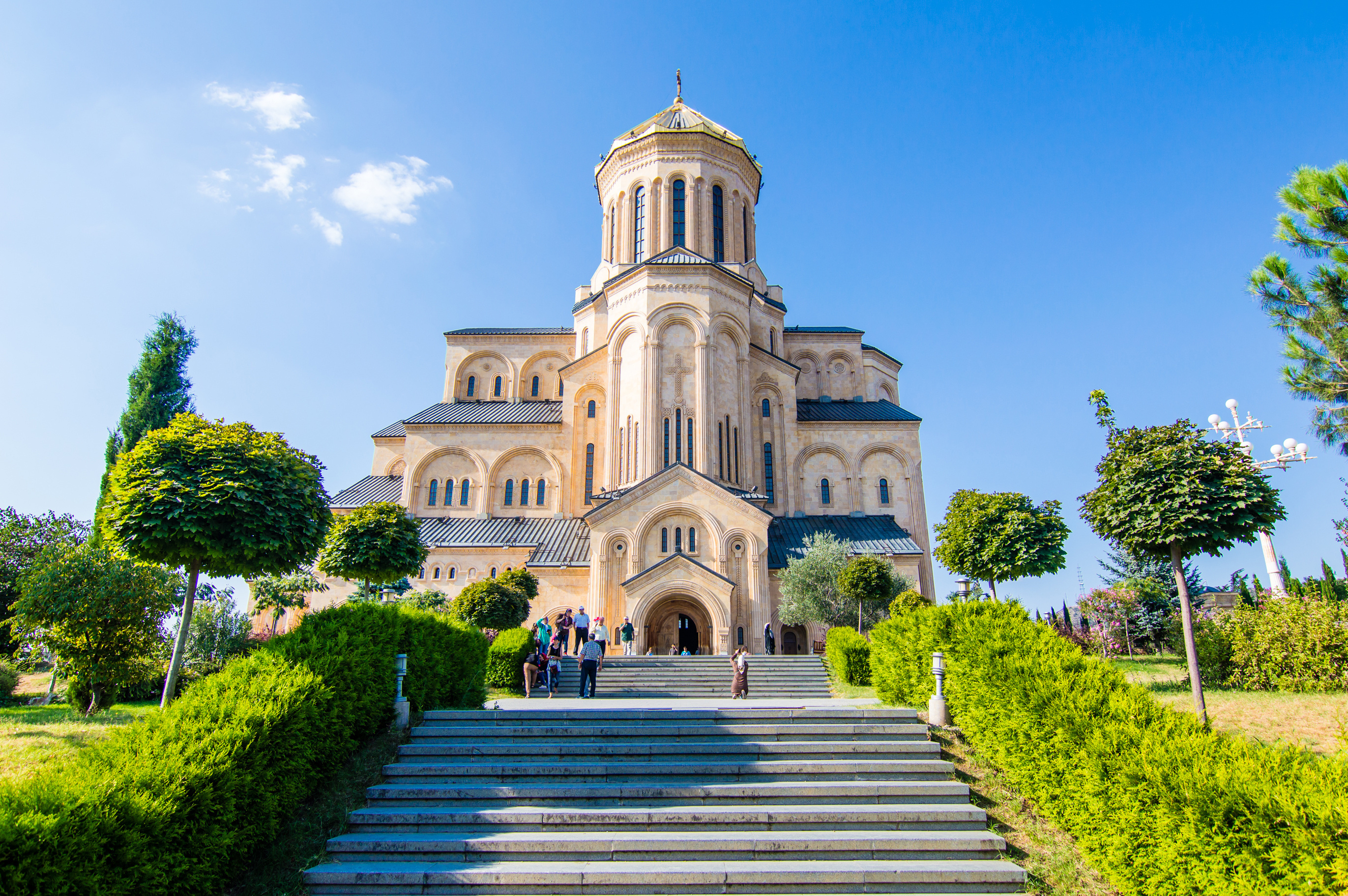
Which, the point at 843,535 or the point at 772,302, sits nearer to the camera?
the point at 843,535

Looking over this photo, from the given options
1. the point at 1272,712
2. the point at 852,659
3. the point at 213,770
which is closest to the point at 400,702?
the point at 213,770

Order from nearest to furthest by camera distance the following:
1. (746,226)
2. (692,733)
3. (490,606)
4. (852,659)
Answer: (692,733), (852,659), (490,606), (746,226)

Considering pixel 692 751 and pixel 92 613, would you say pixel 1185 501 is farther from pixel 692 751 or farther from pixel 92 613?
pixel 92 613

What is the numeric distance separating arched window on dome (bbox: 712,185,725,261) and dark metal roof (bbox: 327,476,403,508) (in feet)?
59.0

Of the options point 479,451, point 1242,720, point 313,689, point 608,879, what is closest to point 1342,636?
point 1242,720

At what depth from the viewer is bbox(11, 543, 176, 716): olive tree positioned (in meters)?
14.0

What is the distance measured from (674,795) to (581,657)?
7.79 m

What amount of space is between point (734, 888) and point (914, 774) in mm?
2918

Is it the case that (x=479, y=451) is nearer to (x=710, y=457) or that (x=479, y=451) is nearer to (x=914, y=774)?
(x=710, y=457)

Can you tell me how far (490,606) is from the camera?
64.0 feet

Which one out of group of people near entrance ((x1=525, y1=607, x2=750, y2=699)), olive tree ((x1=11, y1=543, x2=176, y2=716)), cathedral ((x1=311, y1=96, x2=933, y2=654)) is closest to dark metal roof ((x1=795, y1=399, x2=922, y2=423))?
cathedral ((x1=311, y1=96, x2=933, y2=654))

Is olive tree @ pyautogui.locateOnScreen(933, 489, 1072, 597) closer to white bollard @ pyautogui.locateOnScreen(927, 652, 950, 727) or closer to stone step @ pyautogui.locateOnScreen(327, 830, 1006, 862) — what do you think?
white bollard @ pyautogui.locateOnScreen(927, 652, 950, 727)

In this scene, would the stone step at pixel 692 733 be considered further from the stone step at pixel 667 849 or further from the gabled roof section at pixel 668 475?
the gabled roof section at pixel 668 475

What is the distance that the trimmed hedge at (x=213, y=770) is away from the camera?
14.9ft
